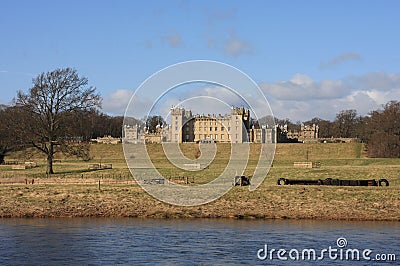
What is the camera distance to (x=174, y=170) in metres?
66.9

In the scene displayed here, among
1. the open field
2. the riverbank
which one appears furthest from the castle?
the riverbank

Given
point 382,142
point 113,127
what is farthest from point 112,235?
point 113,127

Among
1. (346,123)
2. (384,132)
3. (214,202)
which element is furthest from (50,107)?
(346,123)

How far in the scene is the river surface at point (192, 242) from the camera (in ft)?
86.1

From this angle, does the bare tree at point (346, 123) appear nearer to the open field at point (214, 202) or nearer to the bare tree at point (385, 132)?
the bare tree at point (385, 132)

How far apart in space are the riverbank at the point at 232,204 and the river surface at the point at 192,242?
215cm

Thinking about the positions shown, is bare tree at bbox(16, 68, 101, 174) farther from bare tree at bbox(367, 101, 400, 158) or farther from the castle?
bare tree at bbox(367, 101, 400, 158)

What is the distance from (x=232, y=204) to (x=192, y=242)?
42.4 feet

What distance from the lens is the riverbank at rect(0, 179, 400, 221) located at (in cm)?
4116

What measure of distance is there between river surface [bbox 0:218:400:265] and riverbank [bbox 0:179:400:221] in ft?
7.07

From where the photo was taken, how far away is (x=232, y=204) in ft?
141

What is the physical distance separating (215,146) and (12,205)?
2564 inches

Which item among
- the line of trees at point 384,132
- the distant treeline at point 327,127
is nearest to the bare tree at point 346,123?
the distant treeline at point 327,127

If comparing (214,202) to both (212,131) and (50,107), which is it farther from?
(212,131)
